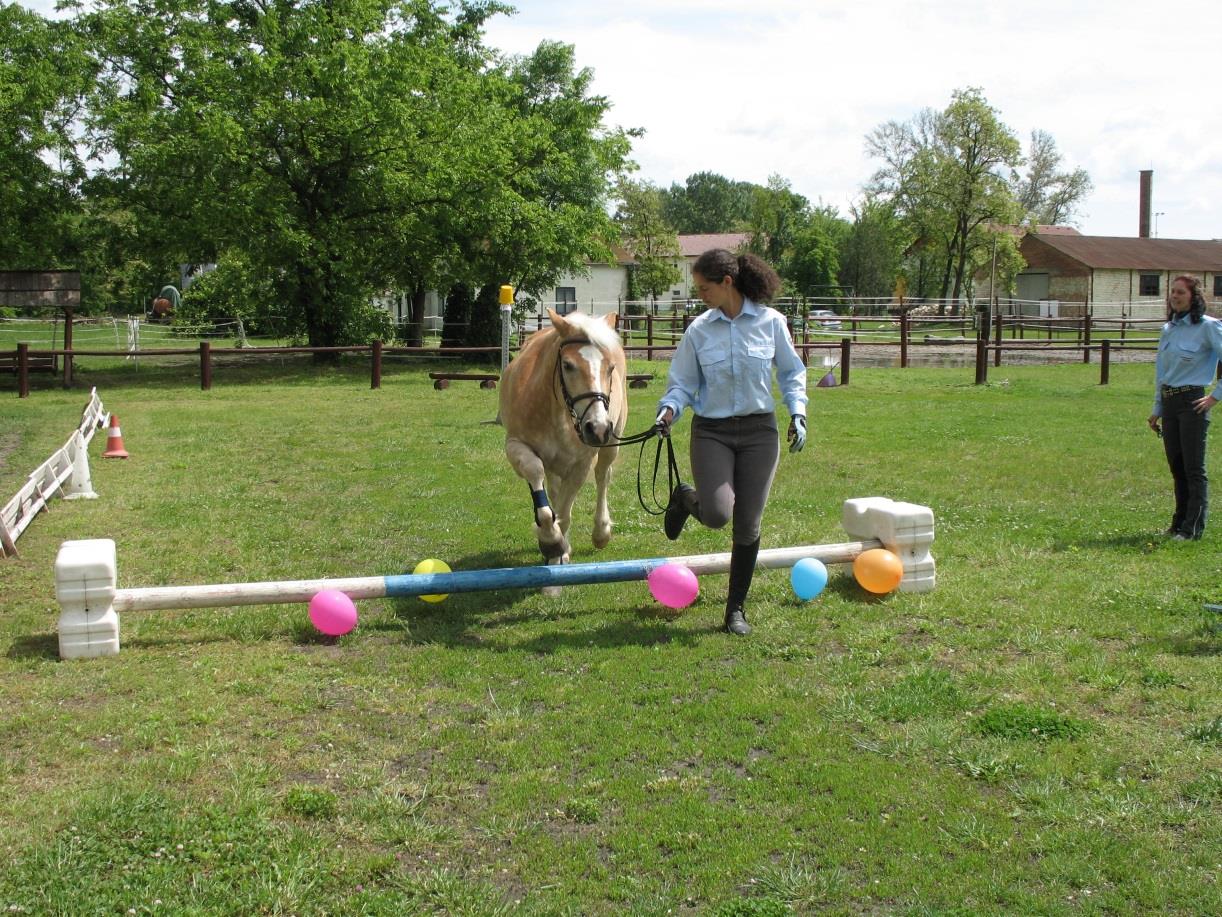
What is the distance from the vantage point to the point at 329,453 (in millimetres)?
13641

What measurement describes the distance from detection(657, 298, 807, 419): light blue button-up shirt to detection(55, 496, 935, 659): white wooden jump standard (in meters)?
1.08

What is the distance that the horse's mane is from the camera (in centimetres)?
635

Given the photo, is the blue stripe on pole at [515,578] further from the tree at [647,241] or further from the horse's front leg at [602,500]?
the tree at [647,241]

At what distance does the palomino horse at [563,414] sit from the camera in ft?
20.3

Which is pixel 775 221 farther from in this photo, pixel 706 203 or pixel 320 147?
pixel 706 203

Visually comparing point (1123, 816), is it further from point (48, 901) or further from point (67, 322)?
point (67, 322)

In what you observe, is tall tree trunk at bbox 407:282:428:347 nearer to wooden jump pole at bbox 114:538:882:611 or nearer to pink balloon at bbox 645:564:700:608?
wooden jump pole at bbox 114:538:882:611

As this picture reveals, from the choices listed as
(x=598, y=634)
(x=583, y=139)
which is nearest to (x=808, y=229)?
(x=583, y=139)

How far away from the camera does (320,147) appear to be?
86.8 feet

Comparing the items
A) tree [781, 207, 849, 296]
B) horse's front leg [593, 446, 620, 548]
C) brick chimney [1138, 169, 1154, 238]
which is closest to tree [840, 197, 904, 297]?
tree [781, 207, 849, 296]

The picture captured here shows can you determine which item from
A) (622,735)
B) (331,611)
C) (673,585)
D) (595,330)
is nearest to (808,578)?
(673,585)

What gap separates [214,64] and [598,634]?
78.8ft

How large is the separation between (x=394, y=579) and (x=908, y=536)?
10.6 ft

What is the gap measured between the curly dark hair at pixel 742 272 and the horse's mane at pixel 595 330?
80 centimetres
